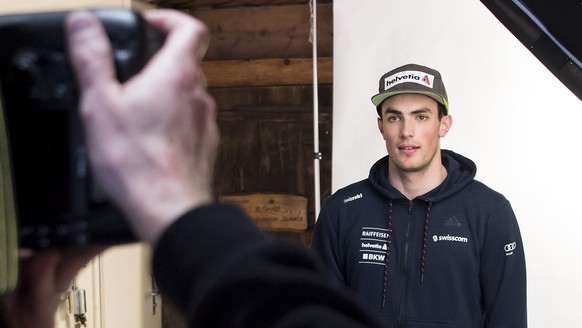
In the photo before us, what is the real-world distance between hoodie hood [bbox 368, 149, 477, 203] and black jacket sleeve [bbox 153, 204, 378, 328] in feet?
6.20

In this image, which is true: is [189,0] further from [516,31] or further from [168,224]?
[168,224]

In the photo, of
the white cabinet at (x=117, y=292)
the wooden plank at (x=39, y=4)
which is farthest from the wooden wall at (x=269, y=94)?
the wooden plank at (x=39, y=4)

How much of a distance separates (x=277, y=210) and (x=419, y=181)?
1139 mm

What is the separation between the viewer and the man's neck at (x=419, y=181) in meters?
2.22

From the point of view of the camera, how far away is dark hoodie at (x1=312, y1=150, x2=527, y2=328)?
2072 millimetres

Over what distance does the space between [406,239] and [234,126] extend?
1346 millimetres

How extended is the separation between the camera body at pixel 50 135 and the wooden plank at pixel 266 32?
112 inches

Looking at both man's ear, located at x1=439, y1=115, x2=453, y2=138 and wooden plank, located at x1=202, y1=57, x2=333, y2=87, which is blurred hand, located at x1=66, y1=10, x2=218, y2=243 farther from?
wooden plank, located at x1=202, y1=57, x2=333, y2=87

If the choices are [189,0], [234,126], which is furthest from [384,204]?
[189,0]

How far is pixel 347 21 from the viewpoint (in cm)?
292

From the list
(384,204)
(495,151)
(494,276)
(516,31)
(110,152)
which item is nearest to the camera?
(110,152)

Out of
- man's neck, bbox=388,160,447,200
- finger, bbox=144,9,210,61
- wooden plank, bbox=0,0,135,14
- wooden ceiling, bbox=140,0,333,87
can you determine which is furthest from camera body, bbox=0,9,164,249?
wooden ceiling, bbox=140,0,333,87

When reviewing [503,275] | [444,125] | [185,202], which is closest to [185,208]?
[185,202]

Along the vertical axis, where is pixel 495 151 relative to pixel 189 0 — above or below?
below
